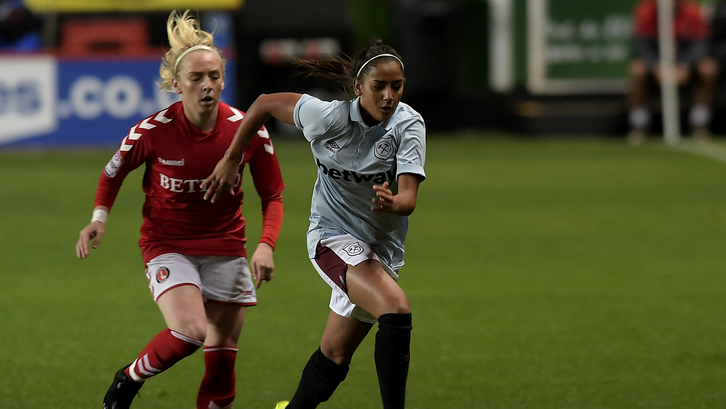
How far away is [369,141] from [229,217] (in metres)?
0.80

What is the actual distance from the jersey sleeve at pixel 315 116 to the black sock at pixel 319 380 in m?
0.89

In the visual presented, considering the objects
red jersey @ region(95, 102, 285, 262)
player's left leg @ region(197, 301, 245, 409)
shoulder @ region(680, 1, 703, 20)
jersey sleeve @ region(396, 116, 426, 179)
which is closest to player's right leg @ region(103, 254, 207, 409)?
red jersey @ region(95, 102, 285, 262)

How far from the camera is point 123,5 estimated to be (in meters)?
16.2

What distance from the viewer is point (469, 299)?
7.13 meters

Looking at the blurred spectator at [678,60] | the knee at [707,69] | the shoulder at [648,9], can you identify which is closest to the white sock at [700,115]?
the blurred spectator at [678,60]

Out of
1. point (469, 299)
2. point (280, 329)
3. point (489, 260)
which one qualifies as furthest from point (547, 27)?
point (280, 329)

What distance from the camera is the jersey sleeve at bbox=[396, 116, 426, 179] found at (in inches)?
155

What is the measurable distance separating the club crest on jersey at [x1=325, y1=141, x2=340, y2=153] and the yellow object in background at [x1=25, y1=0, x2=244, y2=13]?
487 inches

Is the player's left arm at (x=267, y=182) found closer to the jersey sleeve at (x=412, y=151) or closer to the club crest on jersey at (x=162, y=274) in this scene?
the club crest on jersey at (x=162, y=274)

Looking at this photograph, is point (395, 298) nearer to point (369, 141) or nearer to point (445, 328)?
point (369, 141)

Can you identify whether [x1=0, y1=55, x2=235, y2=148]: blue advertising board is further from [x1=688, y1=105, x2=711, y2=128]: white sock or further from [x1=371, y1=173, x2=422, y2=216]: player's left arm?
[x1=371, y1=173, x2=422, y2=216]: player's left arm

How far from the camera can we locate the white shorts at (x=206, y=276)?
4.31 metres

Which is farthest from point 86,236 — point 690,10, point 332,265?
point 690,10

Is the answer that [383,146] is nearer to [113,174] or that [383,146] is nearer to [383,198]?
[383,198]
